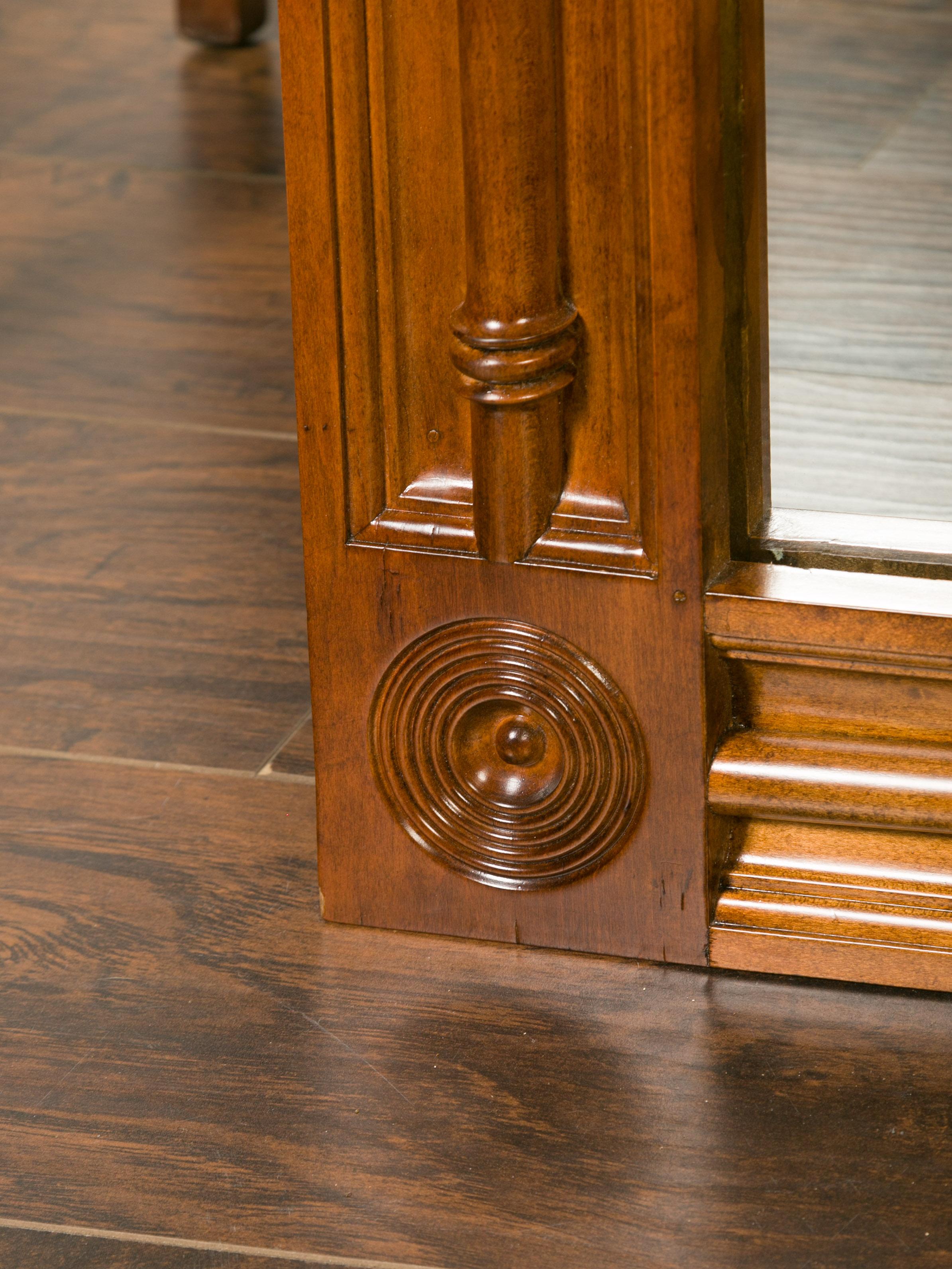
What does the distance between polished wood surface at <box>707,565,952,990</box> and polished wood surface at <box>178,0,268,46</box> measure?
1.95 m

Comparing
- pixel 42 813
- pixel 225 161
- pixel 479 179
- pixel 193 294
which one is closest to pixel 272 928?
pixel 42 813

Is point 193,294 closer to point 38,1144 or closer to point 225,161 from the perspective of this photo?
point 225,161

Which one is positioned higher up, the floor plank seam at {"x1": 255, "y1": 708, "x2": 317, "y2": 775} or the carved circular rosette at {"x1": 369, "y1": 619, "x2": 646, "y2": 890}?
the carved circular rosette at {"x1": 369, "y1": 619, "x2": 646, "y2": 890}

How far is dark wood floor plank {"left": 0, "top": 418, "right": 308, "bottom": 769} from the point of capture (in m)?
1.25

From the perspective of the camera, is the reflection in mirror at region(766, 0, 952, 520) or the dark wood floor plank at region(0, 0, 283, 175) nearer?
the reflection in mirror at region(766, 0, 952, 520)

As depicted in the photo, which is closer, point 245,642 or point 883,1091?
point 883,1091

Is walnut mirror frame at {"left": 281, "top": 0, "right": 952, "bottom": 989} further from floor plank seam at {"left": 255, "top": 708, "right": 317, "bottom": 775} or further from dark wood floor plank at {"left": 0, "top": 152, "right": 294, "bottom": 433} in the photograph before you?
dark wood floor plank at {"left": 0, "top": 152, "right": 294, "bottom": 433}

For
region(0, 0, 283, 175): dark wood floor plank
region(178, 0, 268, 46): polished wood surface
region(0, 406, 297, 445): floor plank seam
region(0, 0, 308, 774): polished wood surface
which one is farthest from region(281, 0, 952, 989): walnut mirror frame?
region(178, 0, 268, 46): polished wood surface

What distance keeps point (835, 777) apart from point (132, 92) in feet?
6.18

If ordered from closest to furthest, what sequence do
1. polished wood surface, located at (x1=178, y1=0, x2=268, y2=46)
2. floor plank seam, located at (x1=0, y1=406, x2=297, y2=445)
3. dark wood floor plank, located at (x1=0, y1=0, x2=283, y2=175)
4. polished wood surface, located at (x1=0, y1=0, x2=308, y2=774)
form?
polished wood surface, located at (x1=0, y1=0, x2=308, y2=774), floor plank seam, located at (x1=0, y1=406, x2=297, y2=445), dark wood floor plank, located at (x1=0, y1=0, x2=283, y2=175), polished wood surface, located at (x1=178, y1=0, x2=268, y2=46)

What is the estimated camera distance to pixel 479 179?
0.88 meters

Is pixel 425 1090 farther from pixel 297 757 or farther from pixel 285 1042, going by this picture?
pixel 297 757

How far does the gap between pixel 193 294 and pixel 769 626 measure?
114 cm

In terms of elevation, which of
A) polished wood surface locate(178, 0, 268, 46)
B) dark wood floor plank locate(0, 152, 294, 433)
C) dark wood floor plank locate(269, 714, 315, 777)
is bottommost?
dark wood floor plank locate(269, 714, 315, 777)
